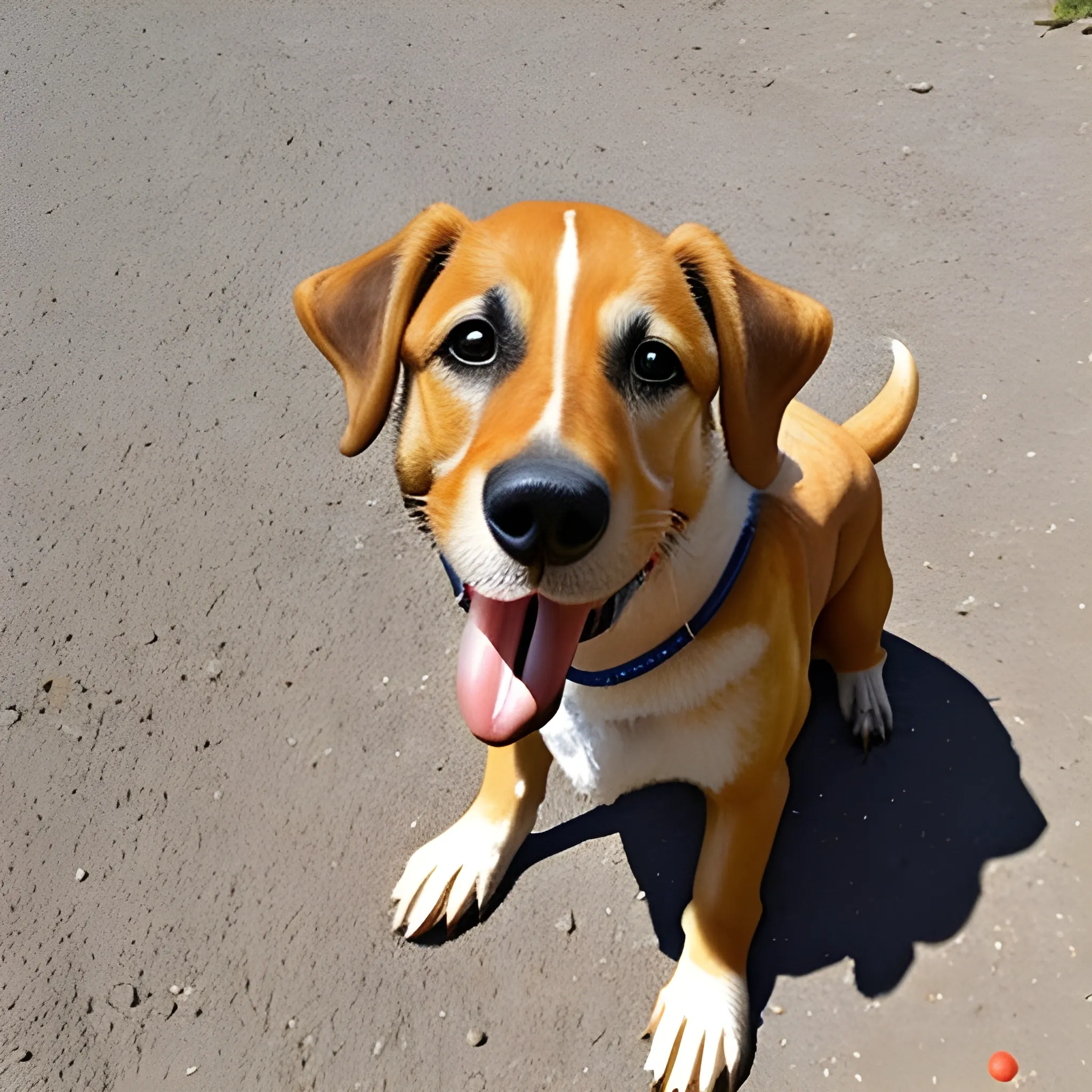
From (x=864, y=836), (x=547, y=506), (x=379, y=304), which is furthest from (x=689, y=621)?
(x=864, y=836)

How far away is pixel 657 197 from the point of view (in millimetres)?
4578

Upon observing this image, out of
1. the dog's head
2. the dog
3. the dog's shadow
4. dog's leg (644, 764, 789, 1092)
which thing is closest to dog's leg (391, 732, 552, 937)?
the dog's shadow

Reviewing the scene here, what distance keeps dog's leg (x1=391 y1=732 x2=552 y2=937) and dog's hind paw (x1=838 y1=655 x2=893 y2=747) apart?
3.01 ft

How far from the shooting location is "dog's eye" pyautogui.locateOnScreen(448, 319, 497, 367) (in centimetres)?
176

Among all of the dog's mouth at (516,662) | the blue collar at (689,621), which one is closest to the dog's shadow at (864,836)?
the blue collar at (689,621)

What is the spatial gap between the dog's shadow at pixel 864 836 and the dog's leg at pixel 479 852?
0.15m

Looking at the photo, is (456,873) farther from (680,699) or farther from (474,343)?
(474,343)

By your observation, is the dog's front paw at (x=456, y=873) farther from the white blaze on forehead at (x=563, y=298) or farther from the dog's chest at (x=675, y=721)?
the white blaze on forehead at (x=563, y=298)

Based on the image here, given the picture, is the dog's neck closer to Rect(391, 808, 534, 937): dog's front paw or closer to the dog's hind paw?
Rect(391, 808, 534, 937): dog's front paw

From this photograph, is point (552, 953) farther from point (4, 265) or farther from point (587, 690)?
point (4, 265)

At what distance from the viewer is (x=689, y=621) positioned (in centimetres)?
201

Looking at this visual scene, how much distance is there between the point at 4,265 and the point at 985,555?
14.2 ft

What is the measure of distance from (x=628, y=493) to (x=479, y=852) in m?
1.52

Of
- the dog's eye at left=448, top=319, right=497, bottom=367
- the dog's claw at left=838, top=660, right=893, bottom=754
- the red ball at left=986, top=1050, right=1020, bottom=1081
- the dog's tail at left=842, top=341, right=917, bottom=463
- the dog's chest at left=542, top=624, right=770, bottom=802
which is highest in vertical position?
the dog's eye at left=448, top=319, right=497, bottom=367
